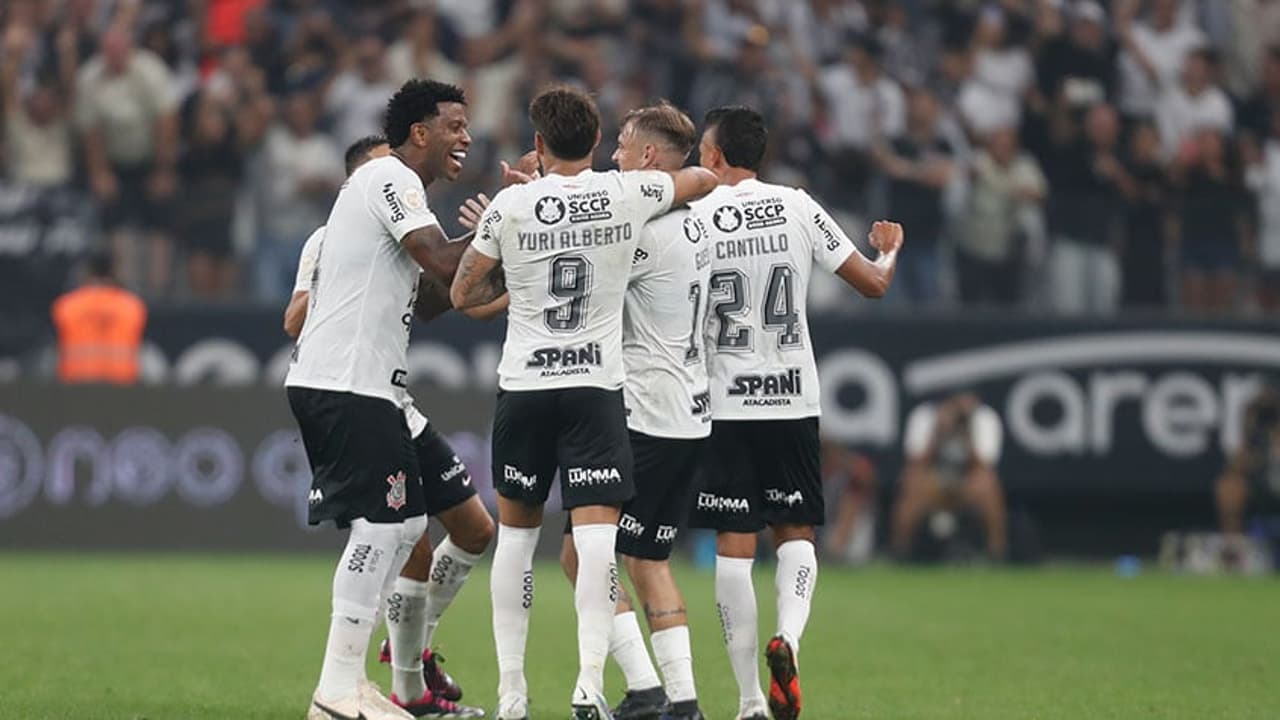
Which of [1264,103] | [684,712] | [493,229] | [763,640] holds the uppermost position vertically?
[1264,103]

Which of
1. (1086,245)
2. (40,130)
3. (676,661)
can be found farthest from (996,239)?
(676,661)

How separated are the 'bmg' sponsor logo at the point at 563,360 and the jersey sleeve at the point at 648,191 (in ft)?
2.03

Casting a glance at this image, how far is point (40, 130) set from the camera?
21.7m

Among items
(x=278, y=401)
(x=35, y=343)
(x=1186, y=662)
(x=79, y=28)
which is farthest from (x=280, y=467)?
(x=1186, y=662)

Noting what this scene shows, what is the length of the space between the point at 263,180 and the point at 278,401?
81.1 inches

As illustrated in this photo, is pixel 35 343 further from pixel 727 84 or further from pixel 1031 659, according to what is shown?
pixel 1031 659

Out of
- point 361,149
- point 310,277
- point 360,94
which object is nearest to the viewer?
point 310,277

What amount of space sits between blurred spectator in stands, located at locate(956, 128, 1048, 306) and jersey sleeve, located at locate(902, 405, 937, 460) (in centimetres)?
119

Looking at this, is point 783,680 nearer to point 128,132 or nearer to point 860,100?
point 128,132

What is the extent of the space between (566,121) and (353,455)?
166 centimetres

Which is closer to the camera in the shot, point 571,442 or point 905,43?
point 571,442

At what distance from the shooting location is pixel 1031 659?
13367 mm

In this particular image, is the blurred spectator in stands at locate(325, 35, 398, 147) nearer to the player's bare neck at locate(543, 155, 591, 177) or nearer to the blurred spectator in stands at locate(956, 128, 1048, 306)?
the blurred spectator in stands at locate(956, 128, 1048, 306)

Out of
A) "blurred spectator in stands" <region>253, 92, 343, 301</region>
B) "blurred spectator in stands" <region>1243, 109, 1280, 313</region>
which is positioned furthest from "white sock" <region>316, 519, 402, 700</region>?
"blurred spectator in stands" <region>1243, 109, 1280, 313</region>
